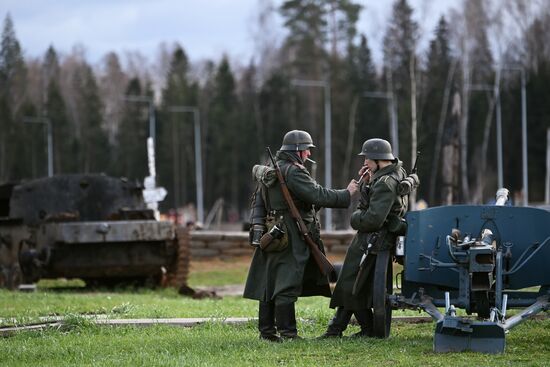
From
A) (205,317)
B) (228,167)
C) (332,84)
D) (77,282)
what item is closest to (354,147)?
(332,84)

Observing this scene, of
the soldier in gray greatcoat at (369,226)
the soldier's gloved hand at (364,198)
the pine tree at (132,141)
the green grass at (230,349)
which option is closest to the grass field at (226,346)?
the green grass at (230,349)

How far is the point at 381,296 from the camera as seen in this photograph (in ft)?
35.2

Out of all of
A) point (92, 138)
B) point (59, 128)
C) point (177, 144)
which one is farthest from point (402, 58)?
point (92, 138)

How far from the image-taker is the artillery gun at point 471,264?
1022 centimetres

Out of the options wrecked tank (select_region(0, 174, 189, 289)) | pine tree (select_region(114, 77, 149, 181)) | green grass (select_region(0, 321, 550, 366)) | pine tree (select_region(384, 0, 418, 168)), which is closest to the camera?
green grass (select_region(0, 321, 550, 366))

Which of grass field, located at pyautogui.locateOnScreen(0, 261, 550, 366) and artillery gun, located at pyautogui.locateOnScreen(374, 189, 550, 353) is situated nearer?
grass field, located at pyautogui.locateOnScreen(0, 261, 550, 366)

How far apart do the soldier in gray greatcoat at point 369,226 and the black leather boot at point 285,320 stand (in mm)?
312

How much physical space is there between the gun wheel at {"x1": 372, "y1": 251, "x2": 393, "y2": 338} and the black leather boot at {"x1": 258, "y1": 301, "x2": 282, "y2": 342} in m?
0.91

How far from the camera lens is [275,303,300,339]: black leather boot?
1105 centimetres

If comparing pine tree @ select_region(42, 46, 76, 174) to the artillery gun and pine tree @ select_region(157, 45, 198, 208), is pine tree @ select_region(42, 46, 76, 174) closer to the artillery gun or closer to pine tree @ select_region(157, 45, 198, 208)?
pine tree @ select_region(157, 45, 198, 208)

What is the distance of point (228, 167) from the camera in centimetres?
7362

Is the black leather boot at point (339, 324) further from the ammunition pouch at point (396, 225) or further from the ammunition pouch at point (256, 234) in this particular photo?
the ammunition pouch at point (256, 234)

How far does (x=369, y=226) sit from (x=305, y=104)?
60.4m

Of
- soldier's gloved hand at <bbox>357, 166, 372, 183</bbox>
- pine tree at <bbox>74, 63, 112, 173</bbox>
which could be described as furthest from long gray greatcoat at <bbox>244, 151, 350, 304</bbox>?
pine tree at <bbox>74, 63, 112, 173</bbox>
